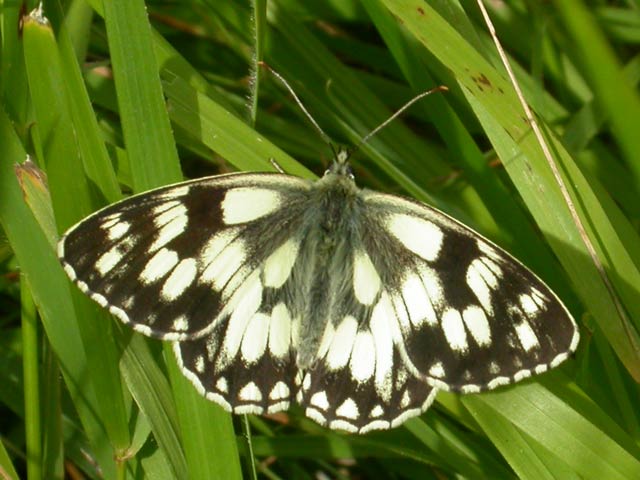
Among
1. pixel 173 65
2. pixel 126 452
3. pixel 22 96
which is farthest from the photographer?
pixel 173 65

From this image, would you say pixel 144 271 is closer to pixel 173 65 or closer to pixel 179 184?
pixel 179 184

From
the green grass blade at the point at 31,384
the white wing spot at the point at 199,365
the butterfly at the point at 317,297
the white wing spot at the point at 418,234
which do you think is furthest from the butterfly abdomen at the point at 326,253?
the green grass blade at the point at 31,384

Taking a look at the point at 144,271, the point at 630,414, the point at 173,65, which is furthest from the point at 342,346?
the point at 173,65

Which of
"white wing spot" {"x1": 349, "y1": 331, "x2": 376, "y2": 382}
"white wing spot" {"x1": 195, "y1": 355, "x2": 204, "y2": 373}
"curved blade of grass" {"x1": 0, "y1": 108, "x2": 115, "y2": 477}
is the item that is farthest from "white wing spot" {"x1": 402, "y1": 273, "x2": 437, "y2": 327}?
"curved blade of grass" {"x1": 0, "y1": 108, "x2": 115, "y2": 477}

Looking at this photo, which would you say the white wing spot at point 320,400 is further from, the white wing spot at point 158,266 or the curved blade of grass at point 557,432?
the white wing spot at point 158,266

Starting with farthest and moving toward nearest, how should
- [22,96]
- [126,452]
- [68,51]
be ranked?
[22,96]
[68,51]
[126,452]

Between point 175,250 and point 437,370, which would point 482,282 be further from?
point 175,250

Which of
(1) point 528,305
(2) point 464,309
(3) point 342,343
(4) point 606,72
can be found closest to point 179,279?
(3) point 342,343
